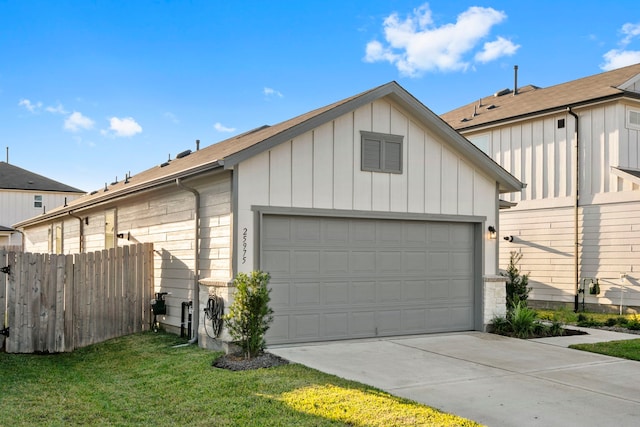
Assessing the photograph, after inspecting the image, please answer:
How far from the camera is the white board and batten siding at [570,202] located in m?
15.7

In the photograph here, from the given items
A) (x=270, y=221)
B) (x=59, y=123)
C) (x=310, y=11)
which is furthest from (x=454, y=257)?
(x=59, y=123)

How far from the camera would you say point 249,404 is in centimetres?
627

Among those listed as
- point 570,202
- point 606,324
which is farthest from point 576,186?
point 606,324

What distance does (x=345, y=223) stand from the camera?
1043cm

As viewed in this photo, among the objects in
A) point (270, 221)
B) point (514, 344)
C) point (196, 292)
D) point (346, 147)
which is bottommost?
point (514, 344)

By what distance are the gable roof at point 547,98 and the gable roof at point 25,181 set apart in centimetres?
2648

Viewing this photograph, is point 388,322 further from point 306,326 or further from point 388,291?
point 306,326

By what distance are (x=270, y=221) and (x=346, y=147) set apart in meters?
1.87

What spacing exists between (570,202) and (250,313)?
11.5m

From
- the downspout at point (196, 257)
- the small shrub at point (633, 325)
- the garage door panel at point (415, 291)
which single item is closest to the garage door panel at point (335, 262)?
the garage door panel at point (415, 291)

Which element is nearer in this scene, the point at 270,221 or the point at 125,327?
the point at 270,221

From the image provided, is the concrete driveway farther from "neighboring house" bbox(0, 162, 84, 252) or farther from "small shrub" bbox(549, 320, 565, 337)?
"neighboring house" bbox(0, 162, 84, 252)

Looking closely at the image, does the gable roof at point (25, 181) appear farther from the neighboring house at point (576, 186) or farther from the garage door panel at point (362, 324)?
the garage door panel at point (362, 324)

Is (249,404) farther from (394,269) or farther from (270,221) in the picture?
(394,269)
